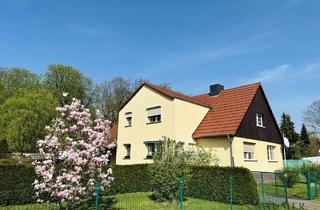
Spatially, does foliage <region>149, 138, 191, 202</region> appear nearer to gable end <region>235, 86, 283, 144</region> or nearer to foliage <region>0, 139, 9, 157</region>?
gable end <region>235, 86, 283, 144</region>

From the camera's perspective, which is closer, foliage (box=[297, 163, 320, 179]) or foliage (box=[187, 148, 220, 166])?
foliage (box=[187, 148, 220, 166])

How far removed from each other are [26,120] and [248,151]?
21.7 meters

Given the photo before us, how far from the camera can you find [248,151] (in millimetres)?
24812

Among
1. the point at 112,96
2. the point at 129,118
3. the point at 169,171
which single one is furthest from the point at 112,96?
the point at 169,171

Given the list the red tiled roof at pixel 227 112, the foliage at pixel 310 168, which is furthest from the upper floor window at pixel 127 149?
the foliage at pixel 310 168

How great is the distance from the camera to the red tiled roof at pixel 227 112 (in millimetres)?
23962

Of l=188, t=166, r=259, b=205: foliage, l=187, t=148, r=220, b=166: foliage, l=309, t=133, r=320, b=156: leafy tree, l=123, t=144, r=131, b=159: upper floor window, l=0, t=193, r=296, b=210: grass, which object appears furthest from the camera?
l=309, t=133, r=320, b=156: leafy tree

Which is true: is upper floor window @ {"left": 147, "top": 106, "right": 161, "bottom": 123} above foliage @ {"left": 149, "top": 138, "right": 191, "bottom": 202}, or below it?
above

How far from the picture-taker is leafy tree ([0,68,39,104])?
45297mm

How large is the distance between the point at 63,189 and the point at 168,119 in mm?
14850

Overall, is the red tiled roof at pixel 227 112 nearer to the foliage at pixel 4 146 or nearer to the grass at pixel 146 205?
the grass at pixel 146 205

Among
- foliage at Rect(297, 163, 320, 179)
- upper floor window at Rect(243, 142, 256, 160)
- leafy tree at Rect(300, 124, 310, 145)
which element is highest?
leafy tree at Rect(300, 124, 310, 145)

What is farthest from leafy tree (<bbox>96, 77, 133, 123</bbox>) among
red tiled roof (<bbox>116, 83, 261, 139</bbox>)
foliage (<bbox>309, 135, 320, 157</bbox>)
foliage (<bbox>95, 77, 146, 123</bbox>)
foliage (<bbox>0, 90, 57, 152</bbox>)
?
foliage (<bbox>309, 135, 320, 157</bbox>)

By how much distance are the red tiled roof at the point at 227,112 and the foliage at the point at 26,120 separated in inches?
659
